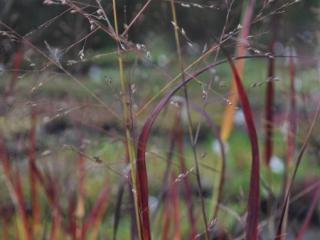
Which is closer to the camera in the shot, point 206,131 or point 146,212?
point 146,212

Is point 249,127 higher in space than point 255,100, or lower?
higher

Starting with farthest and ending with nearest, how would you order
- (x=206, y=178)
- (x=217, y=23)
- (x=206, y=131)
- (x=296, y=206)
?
(x=217, y=23) < (x=206, y=131) < (x=206, y=178) < (x=296, y=206)

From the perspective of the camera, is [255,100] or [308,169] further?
[255,100]

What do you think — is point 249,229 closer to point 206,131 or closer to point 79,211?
point 79,211

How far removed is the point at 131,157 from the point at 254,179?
0.16 m

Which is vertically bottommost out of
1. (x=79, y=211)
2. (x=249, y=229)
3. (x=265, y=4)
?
(x=79, y=211)

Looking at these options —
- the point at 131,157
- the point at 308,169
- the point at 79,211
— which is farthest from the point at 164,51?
the point at 131,157

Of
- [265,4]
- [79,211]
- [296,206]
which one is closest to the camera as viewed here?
[265,4]

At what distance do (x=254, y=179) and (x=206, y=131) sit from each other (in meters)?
4.86

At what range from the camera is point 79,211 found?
75.6 inches

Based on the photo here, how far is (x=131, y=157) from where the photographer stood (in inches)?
40.9

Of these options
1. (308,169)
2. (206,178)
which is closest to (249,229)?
(206,178)

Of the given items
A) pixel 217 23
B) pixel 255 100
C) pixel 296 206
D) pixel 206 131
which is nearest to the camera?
pixel 296 206

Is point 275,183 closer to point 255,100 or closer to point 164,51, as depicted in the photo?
point 255,100
